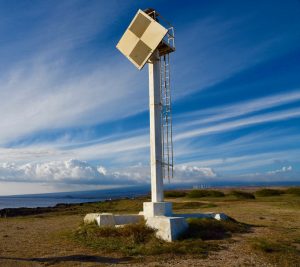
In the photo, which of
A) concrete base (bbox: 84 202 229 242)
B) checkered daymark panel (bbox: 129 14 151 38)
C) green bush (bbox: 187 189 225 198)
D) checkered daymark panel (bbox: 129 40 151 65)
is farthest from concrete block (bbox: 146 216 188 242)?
green bush (bbox: 187 189 225 198)

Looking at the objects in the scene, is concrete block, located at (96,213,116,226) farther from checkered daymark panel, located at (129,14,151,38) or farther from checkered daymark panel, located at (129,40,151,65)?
checkered daymark panel, located at (129,14,151,38)

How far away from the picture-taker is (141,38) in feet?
55.4

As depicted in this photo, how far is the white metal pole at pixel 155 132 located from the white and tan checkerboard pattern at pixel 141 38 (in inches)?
23.1

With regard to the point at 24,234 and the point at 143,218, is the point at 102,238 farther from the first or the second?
the point at 24,234

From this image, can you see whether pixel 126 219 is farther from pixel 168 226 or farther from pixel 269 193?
pixel 269 193

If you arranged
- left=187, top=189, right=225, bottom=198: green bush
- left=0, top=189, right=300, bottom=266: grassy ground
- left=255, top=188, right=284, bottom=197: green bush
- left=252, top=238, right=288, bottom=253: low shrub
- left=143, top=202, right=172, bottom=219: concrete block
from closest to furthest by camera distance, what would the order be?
left=0, top=189, right=300, bottom=266: grassy ground
left=252, top=238, right=288, bottom=253: low shrub
left=143, top=202, right=172, bottom=219: concrete block
left=255, top=188, right=284, bottom=197: green bush
left=187, top=189, right=225, bottom=198: green bush

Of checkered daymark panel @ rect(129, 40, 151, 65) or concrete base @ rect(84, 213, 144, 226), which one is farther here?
checkered daymark panel @ rect(129, 40, 151, 65)

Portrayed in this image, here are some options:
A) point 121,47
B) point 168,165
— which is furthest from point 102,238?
point 121,47

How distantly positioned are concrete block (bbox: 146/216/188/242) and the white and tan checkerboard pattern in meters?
7.01

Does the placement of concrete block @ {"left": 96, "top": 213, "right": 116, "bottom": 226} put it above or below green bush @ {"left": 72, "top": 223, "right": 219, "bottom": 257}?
above

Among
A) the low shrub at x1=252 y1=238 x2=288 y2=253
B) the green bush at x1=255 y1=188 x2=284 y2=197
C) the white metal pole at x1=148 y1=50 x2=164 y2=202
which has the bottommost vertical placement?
the low shrub at x1=252 y1=238 x2=288 y2=253

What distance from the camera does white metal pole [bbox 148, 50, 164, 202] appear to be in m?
16.5

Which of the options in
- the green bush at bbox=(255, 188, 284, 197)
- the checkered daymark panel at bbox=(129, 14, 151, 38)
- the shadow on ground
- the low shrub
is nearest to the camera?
the shadow on ground

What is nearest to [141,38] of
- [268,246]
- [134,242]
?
[134,242]
